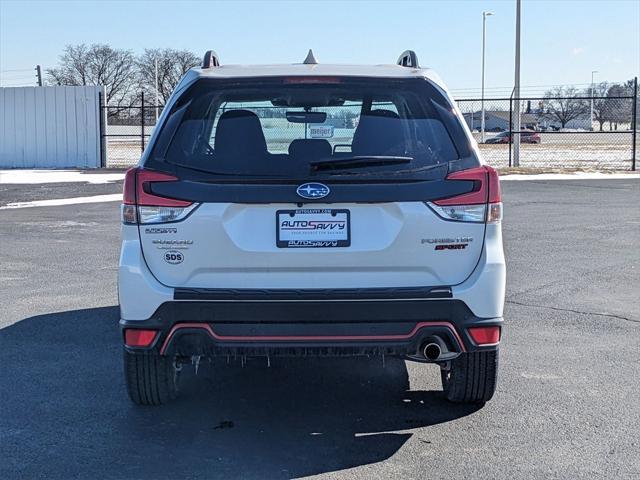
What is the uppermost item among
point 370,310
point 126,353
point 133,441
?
point 370,310

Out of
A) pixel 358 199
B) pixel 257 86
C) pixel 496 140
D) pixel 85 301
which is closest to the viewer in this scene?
pixel 358 199

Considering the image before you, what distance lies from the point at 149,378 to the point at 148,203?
1.08m

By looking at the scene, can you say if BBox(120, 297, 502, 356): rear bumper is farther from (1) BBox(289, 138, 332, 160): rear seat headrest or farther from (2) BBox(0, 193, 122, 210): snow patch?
(2) BBox(0, 193, 122, 210): snow patch

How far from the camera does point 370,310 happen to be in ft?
13.9

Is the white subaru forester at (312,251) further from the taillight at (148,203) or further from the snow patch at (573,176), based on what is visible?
the snow patch at (573,176)

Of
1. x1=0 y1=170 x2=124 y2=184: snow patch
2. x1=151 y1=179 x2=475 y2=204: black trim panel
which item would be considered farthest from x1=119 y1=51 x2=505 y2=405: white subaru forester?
x1=0 y1=170 x2=124 y2=184: snow patch

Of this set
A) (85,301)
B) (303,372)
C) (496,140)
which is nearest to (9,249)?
(85,301)

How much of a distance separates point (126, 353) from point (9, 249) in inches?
286

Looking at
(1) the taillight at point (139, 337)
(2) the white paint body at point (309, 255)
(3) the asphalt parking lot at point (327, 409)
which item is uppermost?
(2) the white paint body at point (309, 255)

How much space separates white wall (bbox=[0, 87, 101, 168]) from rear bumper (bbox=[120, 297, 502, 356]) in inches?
993

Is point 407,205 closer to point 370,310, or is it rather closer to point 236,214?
point 370,310

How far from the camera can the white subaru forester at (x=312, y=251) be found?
13.9 ft

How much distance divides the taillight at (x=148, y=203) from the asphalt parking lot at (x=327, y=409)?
114cm

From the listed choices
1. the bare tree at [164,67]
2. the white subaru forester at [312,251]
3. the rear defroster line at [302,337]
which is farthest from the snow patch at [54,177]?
the bare tree at [164,67]
